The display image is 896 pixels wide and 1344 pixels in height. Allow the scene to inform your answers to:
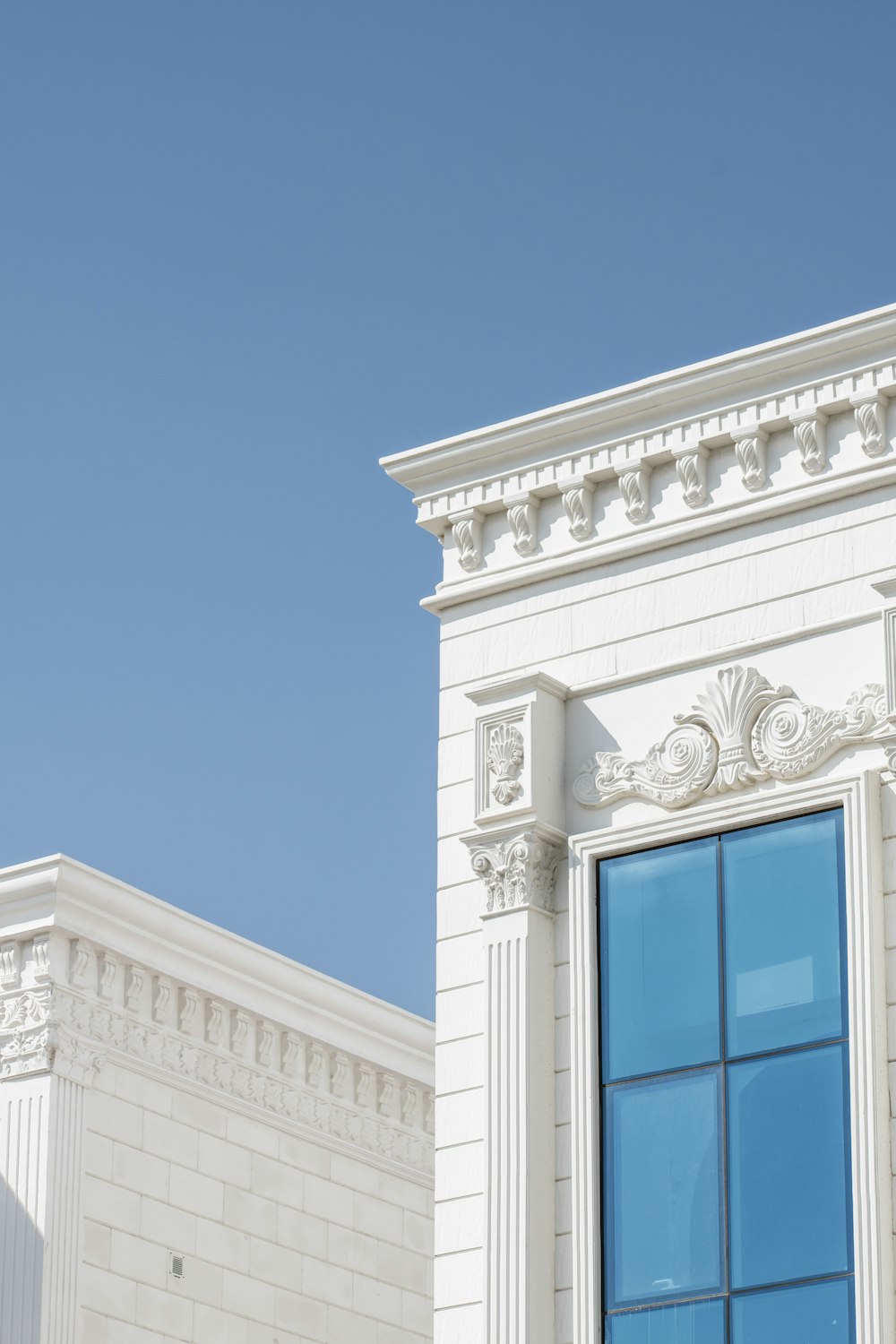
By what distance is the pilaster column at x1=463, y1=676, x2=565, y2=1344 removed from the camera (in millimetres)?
12062

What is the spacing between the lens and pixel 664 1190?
39.2 feet

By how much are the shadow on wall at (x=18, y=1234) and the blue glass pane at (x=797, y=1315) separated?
6205mm

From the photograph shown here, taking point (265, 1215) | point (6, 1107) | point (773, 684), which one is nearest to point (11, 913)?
point (6, 1107)

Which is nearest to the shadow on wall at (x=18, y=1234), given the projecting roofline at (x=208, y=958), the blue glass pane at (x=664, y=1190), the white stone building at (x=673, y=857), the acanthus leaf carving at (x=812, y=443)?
the projecting roofline at (x=208, y=958)

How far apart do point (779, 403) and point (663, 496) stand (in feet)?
2.56

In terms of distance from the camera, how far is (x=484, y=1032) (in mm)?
12641

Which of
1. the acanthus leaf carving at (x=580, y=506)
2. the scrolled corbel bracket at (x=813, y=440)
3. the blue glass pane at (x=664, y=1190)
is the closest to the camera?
the blue glass pane at (x=664, y=1190)

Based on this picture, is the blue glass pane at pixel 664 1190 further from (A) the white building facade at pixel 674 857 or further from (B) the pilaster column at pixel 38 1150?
(B) the pilaster column at pixel 38 1150

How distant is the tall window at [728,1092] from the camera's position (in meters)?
11.5

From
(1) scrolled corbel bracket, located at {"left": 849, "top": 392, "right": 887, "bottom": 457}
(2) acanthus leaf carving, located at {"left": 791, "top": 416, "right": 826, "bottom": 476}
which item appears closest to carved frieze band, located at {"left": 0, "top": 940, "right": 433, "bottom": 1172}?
(2) acanthus leaf carving, located at {"left": 791, "top": 416, "right": 826, "bottom": 476}

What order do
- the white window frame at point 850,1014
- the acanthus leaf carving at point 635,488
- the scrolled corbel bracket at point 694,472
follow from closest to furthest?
the white window frame at point 850,1014, the scrolled corbel bracket at point 694,472, the acanthus leaf carving at point 635,488

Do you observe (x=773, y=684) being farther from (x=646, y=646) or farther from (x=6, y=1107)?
(x=6, y=1107)

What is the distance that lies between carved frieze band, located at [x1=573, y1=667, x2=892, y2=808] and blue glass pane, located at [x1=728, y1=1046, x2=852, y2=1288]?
1355mm

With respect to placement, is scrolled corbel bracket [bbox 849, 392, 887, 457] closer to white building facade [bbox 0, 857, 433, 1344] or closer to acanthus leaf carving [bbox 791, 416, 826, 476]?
acanthus leaf carving [bbox 791, 416, 826, 476]
